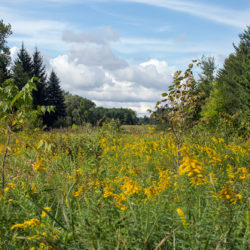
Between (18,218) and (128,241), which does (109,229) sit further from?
(18,218)

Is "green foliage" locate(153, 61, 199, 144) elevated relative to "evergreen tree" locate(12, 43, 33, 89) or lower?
lower

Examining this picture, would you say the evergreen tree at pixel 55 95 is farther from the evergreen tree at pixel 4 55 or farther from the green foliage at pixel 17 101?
the green foliage at pixel 17 101

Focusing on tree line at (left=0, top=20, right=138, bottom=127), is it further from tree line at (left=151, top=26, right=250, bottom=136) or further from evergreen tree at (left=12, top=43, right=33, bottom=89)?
tree line at (left=151, top=26, right=250, bottom=136)

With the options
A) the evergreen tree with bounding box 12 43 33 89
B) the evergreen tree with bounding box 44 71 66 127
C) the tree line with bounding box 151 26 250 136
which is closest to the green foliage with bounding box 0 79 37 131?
the tree line with bounding box 151 26 250 136

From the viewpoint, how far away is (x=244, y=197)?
108 inches

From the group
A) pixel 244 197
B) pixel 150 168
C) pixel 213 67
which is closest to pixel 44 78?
pixel 213 67

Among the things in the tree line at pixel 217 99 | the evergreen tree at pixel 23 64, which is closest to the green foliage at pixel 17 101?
the tree line at pixel 217 99

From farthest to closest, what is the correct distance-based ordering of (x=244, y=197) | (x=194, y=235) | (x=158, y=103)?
(x=158, y=103) < (x=244, y=197) < (x=194, y=235)

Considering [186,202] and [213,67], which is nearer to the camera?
[186,202]

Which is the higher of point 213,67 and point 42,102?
point 213,67

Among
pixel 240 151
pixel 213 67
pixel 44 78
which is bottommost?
pixel 240 151

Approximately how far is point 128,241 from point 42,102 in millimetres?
35574

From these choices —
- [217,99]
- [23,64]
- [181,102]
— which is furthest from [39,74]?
[181,102]

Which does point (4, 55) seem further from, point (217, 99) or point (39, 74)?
point (217, 99)
